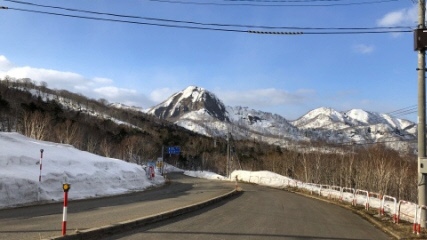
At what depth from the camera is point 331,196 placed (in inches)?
1184

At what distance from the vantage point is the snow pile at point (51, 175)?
19266mm

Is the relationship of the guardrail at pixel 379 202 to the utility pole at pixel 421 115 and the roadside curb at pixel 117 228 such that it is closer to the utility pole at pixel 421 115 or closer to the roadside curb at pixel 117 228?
the utility pole at pixel 421 115

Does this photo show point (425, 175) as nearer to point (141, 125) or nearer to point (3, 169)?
point (3, 169)

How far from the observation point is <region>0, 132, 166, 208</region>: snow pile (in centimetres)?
1927

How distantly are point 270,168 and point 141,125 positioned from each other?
280 feet

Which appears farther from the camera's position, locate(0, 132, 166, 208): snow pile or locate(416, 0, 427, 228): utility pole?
locate(0, 132, 166, 208): snow pile

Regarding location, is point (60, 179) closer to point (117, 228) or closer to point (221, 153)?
Result: point (117, 228)

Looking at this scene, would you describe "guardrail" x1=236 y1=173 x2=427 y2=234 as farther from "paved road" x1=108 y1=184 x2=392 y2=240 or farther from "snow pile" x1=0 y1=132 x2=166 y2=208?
"snow pile" x1=0 y1=132 x2=166 y2=208

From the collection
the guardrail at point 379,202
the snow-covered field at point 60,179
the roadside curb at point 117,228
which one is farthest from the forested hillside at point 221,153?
the roadside curb at point 117,228

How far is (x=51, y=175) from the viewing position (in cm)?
2308

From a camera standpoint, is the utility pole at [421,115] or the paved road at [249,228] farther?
the utility pole at [421,115]

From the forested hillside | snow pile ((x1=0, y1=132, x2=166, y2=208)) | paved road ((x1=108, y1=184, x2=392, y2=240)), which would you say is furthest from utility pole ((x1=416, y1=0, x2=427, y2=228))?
the forested hillside

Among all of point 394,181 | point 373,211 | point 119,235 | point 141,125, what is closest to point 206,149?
point 141,125

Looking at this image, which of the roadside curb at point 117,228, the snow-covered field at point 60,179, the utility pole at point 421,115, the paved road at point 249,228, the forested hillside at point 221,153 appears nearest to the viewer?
the roadside curb at point 117,228
